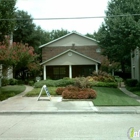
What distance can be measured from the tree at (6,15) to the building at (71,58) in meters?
11.3

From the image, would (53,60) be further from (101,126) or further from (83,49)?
(101,126)

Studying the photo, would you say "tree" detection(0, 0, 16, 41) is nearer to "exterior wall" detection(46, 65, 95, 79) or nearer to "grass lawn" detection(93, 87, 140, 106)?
"grass lawn" detection(93, 87, 140, 106)

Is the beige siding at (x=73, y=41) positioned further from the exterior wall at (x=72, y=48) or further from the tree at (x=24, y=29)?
the tree at (x=24, y=29)

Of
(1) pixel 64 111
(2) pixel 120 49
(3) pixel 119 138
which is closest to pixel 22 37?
(2) pixel 120 49

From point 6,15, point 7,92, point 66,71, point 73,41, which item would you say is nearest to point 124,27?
point 6,15

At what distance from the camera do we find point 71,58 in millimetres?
31641

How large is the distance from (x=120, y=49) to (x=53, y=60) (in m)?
13.6

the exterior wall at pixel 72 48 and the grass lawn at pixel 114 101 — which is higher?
the exterior wall at pixel 72 48

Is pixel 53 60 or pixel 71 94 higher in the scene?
pixel 53 60

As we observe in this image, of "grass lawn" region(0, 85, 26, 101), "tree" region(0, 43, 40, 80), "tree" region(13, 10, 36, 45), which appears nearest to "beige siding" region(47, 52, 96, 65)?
"tree" region(13, 10, 36, 45)

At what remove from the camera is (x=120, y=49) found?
65.1 feet

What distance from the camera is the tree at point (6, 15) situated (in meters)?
19.4

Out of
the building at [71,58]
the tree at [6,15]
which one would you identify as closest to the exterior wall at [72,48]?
the building at [71,58]

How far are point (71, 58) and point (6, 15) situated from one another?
45.0ft
